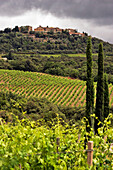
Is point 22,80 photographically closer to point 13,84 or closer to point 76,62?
point 13,84

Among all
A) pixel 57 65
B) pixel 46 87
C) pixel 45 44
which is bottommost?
pixel 46 87

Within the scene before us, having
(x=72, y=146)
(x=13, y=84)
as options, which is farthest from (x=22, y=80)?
(x=72, y=146)

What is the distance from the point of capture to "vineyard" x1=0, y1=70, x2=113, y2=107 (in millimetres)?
37644

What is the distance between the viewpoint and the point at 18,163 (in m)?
4.51

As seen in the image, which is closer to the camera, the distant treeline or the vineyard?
the vineyard

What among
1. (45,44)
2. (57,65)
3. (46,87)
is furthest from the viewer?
(45,44)

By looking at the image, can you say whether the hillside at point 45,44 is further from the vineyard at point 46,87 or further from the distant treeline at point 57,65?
the vineyard at point 46,87

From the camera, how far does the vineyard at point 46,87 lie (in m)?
37.6

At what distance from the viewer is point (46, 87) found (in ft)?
139

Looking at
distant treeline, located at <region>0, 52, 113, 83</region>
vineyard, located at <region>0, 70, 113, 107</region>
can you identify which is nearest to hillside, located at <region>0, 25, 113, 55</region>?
distant treeline, located at <region>0, 52, 113, 83</region>

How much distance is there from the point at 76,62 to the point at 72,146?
57.6 metres

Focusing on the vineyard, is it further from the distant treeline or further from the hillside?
the hillside

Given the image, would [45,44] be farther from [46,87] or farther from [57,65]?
[46,87]

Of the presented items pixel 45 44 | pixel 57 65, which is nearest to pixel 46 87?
pixel 57 65
